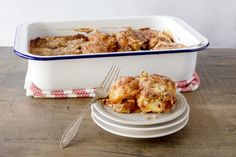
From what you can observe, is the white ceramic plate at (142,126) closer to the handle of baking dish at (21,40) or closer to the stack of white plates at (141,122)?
the stack of white plates at (141,122)

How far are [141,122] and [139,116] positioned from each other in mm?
39

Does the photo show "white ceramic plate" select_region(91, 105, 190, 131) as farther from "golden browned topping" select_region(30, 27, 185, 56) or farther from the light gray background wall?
the light gray background wall

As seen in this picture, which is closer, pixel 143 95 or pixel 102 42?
pixel 143 95

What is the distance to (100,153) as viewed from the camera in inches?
34.9

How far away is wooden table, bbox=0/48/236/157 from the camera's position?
898mm

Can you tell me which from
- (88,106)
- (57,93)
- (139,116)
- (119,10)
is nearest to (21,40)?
(57,93)

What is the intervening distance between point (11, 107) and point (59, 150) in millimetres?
276

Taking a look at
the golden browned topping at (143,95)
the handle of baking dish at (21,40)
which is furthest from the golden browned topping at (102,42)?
the golden browned topping at (143,95)

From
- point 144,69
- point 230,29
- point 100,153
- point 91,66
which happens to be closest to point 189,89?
point 144,69

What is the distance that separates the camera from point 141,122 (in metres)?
0.90

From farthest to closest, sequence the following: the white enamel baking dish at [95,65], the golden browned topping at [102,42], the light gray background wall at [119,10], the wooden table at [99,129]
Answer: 1. the light gray background wall at [119,10]
2. the golden browned topping at [102,42]
3. the white enamel baking dish at [95,65]
4. the wooden table at [99,129]

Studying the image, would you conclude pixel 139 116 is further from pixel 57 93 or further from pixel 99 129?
pixel 57 93

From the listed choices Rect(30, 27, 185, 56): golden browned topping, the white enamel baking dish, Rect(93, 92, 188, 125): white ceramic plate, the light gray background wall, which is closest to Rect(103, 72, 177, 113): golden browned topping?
Rect(93, 92, 188, 125): white ceramic plate

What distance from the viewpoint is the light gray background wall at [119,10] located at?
201 cm
